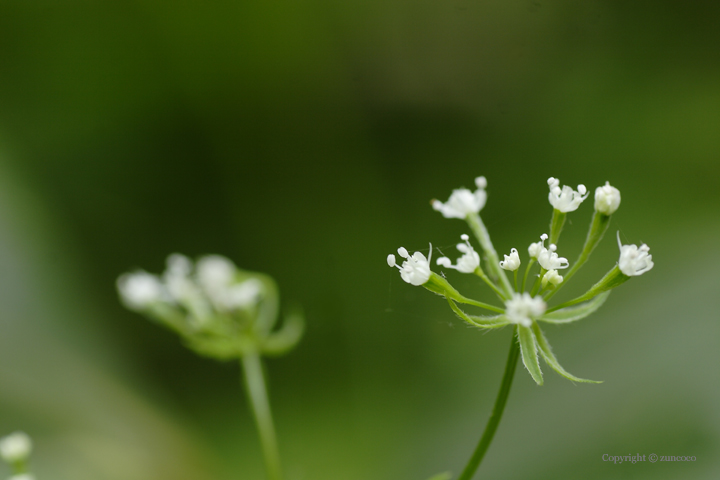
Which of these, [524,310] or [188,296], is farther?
[188,296]

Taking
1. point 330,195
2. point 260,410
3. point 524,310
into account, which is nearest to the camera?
point 524,310

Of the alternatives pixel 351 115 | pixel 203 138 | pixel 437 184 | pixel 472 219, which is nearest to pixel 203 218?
pixel 203 138

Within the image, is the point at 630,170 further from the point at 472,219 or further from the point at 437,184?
the point at 472,219

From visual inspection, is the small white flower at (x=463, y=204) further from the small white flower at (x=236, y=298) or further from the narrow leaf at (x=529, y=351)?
the small white flower at (x=236, y=298)

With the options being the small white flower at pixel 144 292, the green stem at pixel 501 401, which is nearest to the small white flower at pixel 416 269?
the green stem at pixel 501 401

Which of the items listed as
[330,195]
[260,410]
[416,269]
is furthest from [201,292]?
[330,195]

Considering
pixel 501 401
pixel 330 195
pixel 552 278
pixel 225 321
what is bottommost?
pixel 501 401

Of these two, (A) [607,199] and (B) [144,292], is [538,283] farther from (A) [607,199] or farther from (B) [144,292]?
(B) [144,292]
